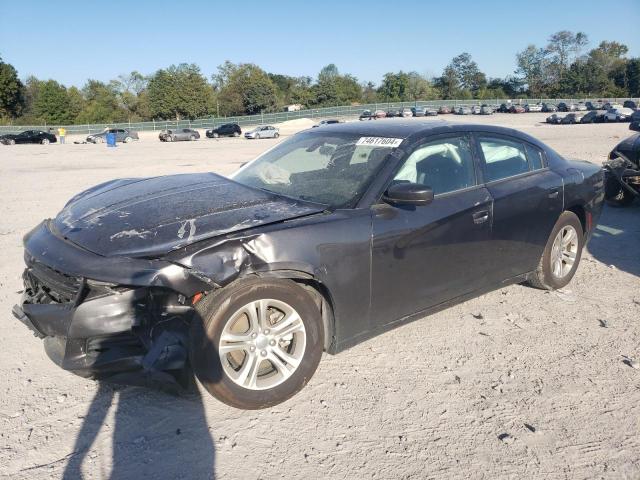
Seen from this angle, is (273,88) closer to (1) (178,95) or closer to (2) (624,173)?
(1) (178,95)

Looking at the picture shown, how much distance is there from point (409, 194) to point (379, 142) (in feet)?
2.42

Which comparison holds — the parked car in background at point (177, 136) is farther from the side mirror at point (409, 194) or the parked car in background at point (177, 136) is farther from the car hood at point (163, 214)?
the side mirror at point (409, 194)

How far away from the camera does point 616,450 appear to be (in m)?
2.66

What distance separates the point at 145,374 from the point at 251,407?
0.63 metres

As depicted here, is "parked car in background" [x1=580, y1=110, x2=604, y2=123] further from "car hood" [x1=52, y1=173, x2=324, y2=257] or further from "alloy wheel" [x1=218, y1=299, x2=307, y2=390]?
"alloy wheel" [x1=218, y1=299, x2=307, y2=390]

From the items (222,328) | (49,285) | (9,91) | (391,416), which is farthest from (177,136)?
(391,416)

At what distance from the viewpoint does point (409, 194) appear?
329 cm

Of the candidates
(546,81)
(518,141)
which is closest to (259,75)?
(546,81)

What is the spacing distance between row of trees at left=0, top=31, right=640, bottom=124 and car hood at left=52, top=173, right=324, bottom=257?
79160 mm

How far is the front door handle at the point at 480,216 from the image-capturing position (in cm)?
384

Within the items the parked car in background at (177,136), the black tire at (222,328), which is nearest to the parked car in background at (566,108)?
the parked car in background at (177,136)

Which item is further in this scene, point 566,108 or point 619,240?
point 566,108

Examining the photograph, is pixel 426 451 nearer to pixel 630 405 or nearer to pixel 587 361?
pixel 630 405

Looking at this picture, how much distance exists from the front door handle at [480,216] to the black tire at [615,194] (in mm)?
5462
